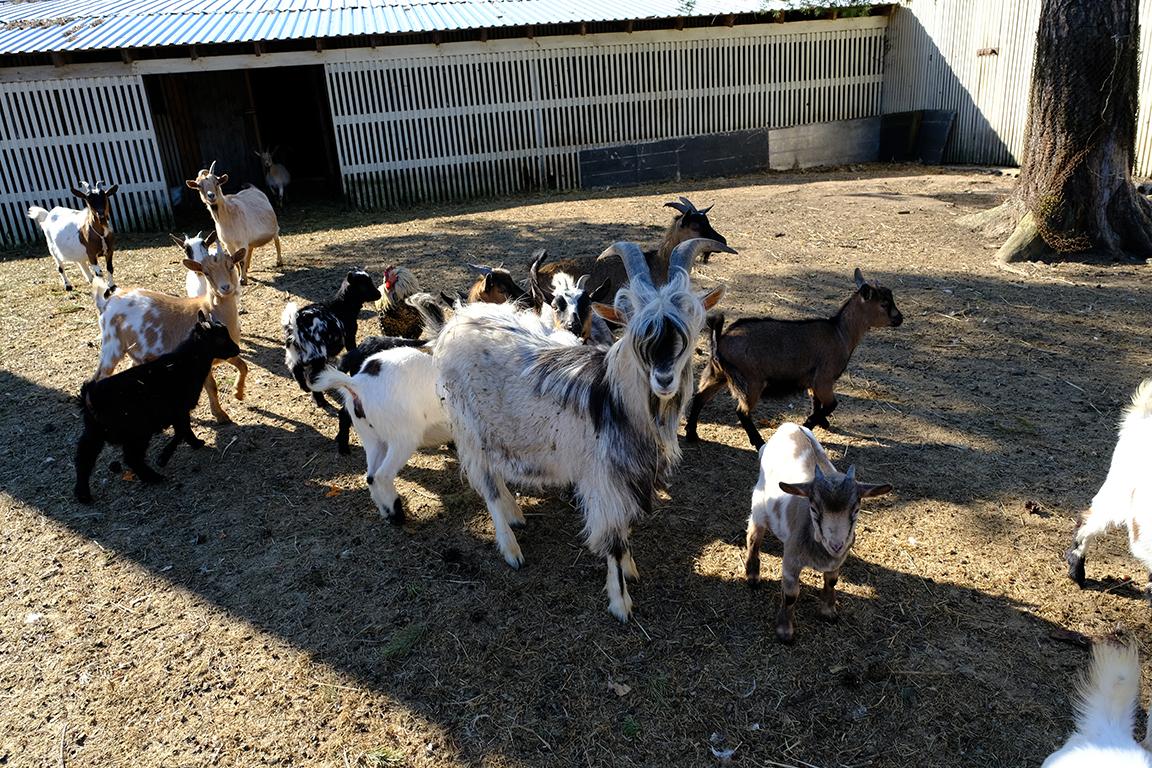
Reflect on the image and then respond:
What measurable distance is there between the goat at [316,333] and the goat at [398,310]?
0.44 metres

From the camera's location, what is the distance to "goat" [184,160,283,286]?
9008 millimetres

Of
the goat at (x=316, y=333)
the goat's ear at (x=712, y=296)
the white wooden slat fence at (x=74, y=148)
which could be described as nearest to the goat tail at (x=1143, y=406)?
the goat's ear at (x=712, y=296)

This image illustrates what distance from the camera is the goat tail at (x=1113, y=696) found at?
95.0 inches

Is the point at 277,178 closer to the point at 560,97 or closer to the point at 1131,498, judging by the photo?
the point at 560,97

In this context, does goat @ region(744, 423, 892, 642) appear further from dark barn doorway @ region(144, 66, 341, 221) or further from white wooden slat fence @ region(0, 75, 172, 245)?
dark barn doorway @ region(144, 66, 341, 221)

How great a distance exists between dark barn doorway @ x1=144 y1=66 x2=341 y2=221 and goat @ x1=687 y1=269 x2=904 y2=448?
42.5ft

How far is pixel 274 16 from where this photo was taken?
14680 millimetres

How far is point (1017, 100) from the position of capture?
1399cm

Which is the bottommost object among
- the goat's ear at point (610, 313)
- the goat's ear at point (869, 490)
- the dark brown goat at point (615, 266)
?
the goat's ear at point (869, 490)

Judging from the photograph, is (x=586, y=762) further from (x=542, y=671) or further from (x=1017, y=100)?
(x=1017, y=100)

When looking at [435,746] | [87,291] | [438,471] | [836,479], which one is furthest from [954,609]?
[87,291]

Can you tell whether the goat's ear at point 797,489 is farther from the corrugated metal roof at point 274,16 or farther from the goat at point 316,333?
the corrugated metal roof at point 274,16

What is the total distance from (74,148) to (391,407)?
1199 cm

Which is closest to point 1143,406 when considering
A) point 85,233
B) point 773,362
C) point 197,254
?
point 773,362
